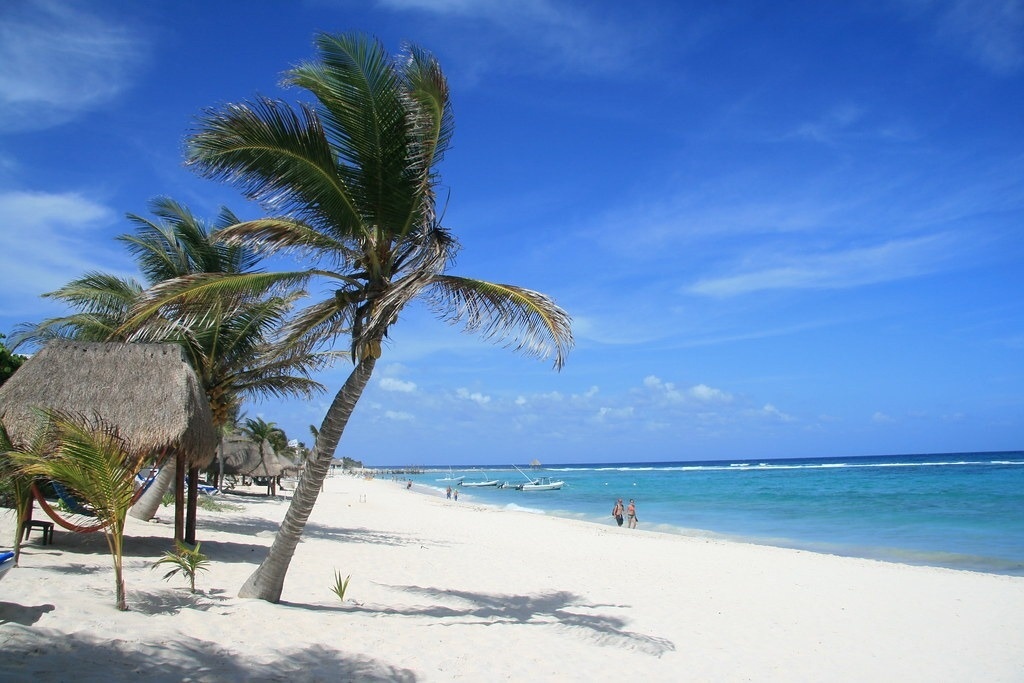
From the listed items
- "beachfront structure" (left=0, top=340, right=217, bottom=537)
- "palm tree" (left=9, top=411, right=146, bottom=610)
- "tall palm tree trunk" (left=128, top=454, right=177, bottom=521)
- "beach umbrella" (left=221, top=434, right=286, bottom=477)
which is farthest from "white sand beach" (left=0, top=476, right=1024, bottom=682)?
"beach umbrella" (left=221, top=434, right=286, bottom=477)

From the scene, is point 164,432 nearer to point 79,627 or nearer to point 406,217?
point 79,627

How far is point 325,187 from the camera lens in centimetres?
635

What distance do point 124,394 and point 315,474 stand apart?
14.0 ft

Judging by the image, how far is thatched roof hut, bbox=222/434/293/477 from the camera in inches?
1109

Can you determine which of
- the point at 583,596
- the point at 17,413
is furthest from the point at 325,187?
the point at 583,596

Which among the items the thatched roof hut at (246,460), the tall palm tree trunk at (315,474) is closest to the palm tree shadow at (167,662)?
the tall palm tree trunk at (315,474)

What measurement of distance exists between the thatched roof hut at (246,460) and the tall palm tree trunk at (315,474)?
23196mm

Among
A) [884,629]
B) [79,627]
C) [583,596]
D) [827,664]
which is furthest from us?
[583,596]

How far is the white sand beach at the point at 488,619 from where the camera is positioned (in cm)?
502

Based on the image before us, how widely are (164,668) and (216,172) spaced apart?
407cm

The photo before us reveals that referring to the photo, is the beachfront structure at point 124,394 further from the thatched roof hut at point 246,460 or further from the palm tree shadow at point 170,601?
the thatched roof hut at point 246,460

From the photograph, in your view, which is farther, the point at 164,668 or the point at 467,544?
the point at 467,544

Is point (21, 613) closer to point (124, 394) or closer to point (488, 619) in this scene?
point (488, 619)

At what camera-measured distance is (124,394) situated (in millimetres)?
9148
